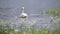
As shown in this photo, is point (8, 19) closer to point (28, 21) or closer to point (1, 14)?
point (1, 14)

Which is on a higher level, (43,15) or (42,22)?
(43,15)

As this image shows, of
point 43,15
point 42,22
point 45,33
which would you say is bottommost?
point 45,33

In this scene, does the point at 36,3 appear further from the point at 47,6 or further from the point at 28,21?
the point at 28,21

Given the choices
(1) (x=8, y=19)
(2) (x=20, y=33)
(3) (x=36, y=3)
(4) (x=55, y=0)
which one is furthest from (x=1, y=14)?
(4) (x=55, y=0)

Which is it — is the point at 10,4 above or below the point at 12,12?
above

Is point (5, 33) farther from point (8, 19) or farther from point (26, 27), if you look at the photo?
point (26, 27)

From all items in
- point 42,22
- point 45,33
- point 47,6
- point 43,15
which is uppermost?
point 47,6

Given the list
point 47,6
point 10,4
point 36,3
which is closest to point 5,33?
point 10,4

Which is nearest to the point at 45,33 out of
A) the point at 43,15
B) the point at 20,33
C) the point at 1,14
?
the point at 43,15

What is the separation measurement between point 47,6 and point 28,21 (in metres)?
0.39

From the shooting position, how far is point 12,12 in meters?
1.75

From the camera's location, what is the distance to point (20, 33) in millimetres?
1717

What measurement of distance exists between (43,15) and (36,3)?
0.23 m

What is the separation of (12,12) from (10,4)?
14cm
